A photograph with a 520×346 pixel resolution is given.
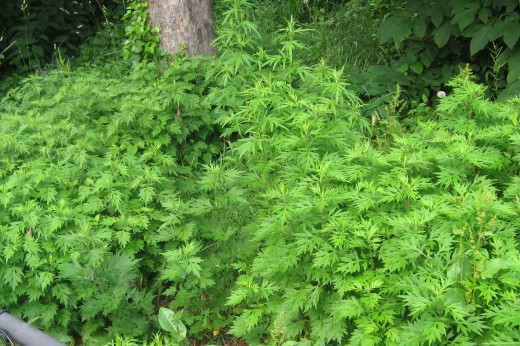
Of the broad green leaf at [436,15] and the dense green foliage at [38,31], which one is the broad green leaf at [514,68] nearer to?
the broad green leaf at [436,15]

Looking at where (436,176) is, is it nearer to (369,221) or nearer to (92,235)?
(369,221)

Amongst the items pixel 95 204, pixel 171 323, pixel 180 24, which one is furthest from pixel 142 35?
pixel 171 323

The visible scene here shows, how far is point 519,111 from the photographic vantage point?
345 centimetres

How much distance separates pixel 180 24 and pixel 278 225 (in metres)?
3.68

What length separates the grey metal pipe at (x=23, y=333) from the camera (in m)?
2.44

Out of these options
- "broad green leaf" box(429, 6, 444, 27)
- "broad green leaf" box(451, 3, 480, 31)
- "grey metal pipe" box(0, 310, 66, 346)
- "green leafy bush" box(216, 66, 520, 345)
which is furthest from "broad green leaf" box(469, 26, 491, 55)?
"grey metal pipe" box(0, 310, 66, 346)

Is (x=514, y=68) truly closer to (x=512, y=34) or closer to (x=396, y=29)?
(x=512, y=34)

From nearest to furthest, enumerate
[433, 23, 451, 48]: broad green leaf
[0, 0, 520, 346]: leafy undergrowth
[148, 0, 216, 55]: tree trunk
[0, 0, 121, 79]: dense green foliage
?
[0, 0, 520, 346]: leafy undergrowth → [433, 23, 451, 48]: broad green leaf → [148, 0, 216, 55]: tree trunk → [0, 0, 121, 79]: dense green foliage

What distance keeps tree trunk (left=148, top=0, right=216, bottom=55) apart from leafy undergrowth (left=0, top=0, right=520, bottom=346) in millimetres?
1582

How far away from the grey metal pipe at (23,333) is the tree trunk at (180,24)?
3.90 metres

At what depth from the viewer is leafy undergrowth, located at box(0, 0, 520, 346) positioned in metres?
2.60

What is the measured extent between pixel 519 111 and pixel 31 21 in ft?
24.8

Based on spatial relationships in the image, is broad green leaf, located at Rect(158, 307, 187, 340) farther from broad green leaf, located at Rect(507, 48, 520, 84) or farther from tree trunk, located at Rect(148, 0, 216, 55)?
tree trunk, located at Rect(148, 0, 216, 55)

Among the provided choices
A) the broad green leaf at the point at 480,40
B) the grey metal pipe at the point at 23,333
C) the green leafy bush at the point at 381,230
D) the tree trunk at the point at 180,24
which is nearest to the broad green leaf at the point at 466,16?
the broad green leaf at the point at 480,40
